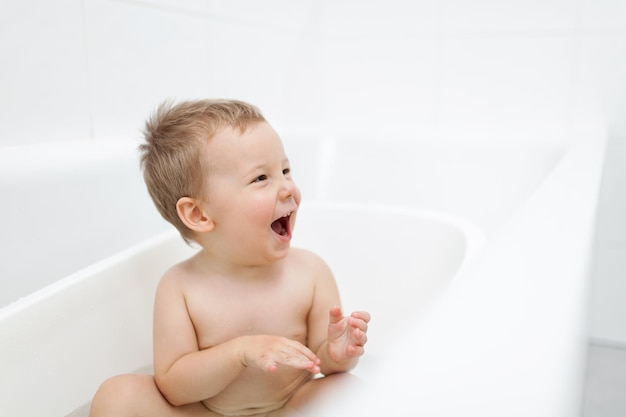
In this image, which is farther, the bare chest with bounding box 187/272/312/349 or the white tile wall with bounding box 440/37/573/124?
the white tile wall with bounding box 440/37/573/124

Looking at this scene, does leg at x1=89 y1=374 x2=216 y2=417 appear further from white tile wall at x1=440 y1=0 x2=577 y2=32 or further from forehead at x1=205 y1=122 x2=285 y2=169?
white tile wall at x1=440 y1=0 x2=577 y2=32

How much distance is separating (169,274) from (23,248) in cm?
21

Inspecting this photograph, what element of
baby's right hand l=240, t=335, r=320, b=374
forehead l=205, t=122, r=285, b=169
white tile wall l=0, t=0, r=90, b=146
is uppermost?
white tile wall l=0, t=0, r=90, b=146

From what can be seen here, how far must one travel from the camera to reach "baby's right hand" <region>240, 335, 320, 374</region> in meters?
0.58

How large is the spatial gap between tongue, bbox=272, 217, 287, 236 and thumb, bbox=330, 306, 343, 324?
6.5 inches

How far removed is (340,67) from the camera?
1763mm

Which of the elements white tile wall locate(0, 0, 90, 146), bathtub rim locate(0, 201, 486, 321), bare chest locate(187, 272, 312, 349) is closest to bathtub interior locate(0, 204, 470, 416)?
bathtub rim locate(0, 201, 486, 321)

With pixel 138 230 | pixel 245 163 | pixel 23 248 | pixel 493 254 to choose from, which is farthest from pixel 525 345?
pixel 138 230

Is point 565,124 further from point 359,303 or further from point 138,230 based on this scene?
point 138,230

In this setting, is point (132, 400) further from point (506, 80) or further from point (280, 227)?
point (506, 80)

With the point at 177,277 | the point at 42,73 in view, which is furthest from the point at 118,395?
the point at 42,73

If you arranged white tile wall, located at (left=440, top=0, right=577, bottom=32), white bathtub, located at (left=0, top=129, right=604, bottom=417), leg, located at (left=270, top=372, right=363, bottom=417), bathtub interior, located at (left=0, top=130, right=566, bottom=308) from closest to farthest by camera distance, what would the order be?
1. white bathtub, located at (left=0, top=129, right=604, bottom=417)
2. leg, located at (left=270, top=372, right=363, bottom=417)
3. bathtub interior, located at (left=0, top=130, right=566, bottom=308)
4. white tile wall, located at (left=440, top=0, right=577, bottom=32)

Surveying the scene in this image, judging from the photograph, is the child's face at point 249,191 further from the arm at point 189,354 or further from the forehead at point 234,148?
the arm at point 189,354

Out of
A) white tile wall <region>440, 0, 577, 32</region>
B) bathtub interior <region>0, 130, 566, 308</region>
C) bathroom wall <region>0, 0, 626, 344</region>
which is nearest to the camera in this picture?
bathtub interior <region>0, 130, 566, 308</region>
